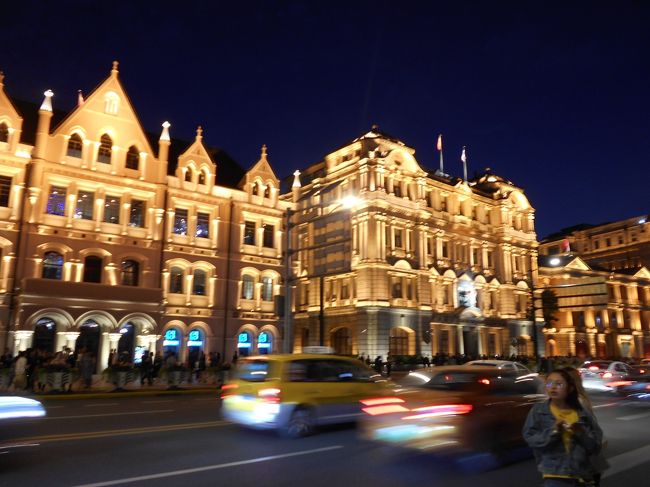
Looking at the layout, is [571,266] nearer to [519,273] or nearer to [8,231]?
[519,273]

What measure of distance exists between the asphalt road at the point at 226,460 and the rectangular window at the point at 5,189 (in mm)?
21523

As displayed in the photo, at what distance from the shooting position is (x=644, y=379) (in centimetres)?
2023

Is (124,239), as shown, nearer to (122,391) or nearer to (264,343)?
(122,391)

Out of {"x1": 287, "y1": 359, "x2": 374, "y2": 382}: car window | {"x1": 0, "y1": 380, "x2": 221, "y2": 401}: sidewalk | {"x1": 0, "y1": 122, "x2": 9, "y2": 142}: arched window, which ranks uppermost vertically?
{"x1": 0, "y1": 122, "x2": 9, "y2": 142}: arched window

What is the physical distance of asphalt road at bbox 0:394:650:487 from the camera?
7.96 meters

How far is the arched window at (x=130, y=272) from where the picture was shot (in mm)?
33625

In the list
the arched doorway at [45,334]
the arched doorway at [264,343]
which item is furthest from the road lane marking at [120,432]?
the arched doorway at [264,343]

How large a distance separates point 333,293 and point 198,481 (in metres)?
45.5

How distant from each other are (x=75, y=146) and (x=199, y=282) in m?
11.7

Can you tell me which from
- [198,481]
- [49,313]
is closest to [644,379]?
[198,481]

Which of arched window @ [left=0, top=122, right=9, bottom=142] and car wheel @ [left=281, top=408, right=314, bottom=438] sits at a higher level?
arched window @ [left=0, top=122, right=9, bottom=142]

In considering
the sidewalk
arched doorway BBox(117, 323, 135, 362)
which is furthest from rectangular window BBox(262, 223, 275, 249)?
the sidewalk

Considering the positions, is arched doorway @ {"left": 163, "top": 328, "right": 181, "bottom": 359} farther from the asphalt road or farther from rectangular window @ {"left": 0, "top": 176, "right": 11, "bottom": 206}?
the asphalt road

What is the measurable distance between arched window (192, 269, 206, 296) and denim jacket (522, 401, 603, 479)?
33744 millimetres
